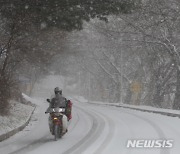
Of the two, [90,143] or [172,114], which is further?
[172,114]

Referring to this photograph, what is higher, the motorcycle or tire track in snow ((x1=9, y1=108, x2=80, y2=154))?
the motorcycle

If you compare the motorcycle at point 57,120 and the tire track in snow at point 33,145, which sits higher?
the motorcycle at point 57,120

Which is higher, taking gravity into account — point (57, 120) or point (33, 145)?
point (57, 120)

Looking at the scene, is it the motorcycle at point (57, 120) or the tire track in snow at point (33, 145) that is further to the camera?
the motorcycle at point (57, 120)

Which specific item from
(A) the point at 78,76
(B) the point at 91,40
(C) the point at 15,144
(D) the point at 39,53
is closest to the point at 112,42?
(B) the point at 91,40

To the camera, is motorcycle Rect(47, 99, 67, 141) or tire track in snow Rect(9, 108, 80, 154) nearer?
tire track in snow Rect(9, 108, 80, 154)

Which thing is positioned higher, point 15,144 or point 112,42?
point 112,42

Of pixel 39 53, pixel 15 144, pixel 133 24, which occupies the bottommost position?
pixel 15 144

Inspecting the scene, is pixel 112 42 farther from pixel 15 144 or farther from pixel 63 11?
pixel 15 144

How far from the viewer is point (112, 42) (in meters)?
51.4

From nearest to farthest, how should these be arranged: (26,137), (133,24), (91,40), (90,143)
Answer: (90,143) → (26,137) → (133,24) → (91,40)

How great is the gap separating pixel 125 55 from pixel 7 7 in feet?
145

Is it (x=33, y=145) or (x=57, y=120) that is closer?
(x=33, y=145)

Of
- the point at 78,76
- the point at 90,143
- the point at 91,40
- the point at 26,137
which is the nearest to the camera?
the point at 90,143
